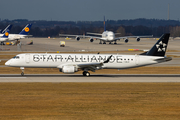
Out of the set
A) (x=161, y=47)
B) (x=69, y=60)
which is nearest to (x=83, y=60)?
(x=69, y=60)

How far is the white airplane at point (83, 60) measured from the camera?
4662 centimetres

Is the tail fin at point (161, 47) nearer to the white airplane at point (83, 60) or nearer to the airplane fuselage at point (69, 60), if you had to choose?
the white airplane at point (83, 60)

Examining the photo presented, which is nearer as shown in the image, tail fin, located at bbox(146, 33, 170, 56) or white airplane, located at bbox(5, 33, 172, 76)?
white airplane, located at bbox(5, 33, 172, 76)

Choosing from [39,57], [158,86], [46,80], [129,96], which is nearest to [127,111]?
[129,96]

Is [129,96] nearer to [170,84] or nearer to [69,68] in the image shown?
[170,84]

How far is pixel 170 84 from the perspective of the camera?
134ft

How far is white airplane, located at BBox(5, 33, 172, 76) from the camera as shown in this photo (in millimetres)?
46625

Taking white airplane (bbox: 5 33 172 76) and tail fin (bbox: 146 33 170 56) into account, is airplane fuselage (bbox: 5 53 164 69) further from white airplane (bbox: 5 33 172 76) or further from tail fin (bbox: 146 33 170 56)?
tail fin (bbox: 146 33 170 56)

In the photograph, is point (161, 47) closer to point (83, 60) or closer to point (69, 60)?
point (83, 60)

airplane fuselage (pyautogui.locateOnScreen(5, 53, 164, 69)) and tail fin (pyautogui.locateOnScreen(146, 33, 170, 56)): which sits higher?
tail fin (pyautogui.locateOnScreen(146, 33, 170, 56))

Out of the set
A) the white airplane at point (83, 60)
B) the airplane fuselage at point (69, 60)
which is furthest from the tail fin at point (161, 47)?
the airplane fuselage at point (69, 60)

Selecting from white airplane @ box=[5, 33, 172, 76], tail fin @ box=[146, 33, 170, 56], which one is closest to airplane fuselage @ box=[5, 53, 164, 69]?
white airplane @ box=[5, 33, 172, 76]

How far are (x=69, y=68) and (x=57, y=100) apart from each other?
597 inches

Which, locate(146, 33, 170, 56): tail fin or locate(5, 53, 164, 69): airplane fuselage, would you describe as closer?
locate(5, 53, 164, 69): airplane fuselage
